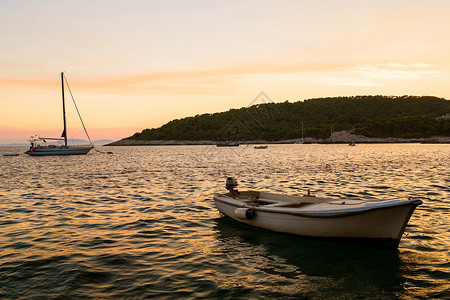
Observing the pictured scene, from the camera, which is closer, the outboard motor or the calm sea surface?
the calm sea surface

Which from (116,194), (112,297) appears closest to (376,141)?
(116,194)

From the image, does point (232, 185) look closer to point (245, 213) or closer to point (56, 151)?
point (245, 213)

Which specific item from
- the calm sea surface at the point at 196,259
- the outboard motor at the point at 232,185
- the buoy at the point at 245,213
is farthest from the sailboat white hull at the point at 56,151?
the buoy at the point at 245,213

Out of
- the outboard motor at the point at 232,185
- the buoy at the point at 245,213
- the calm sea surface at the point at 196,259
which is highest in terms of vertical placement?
the outboard motor at the point at 232,185

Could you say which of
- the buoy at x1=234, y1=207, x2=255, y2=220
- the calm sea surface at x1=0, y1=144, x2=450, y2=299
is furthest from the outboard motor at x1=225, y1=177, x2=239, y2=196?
the buoy at x1=234, y1=207, x2=255, y2=220

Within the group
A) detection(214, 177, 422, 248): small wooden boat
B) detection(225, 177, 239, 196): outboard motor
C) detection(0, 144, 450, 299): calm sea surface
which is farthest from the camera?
detection(225, 177, 239, 196): outboard motor

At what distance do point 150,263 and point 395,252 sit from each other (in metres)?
7.48

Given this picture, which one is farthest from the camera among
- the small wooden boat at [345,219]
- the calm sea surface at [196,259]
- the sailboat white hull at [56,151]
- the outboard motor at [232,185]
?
the sailboat white hull at [56,151]

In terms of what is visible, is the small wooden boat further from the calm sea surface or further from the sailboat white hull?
the sailboat white hull

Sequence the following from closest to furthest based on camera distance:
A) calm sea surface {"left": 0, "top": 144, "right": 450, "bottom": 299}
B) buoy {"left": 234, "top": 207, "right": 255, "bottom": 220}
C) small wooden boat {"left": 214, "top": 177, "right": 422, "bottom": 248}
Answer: calm sea surface {"left": 0, "top": 144, "right": 450, "bottom": 299}
small wooden boat {"left": 214, "top": 177, "right": 422, "bottom": 248}
buoy {"left": 234, "top": 207, "right": 255, "bottom": 220}

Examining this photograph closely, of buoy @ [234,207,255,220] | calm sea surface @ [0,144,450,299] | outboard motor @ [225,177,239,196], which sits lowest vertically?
calm sea surface @ [0,144,450,299]

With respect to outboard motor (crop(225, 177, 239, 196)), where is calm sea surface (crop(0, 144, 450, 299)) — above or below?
below

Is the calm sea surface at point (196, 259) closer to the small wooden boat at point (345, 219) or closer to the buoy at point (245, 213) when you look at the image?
the small wooden boat at point (345, 219)

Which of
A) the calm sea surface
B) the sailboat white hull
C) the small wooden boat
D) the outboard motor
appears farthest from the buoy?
the sailboat white hull
